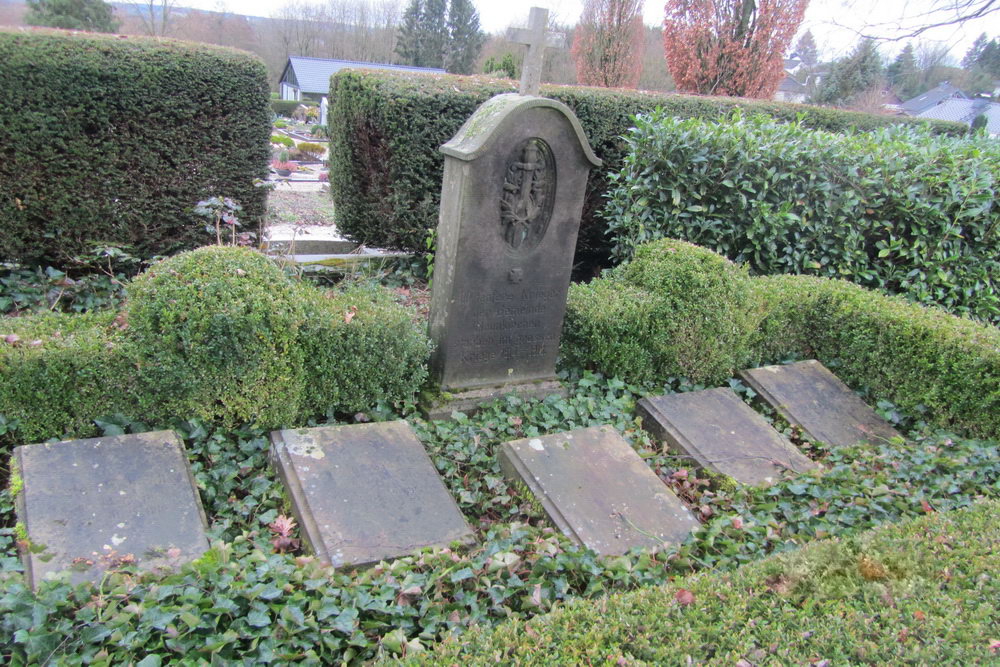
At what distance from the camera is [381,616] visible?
2369 millimetres

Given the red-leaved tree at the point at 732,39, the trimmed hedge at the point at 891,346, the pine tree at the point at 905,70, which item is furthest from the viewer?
the red-leaved tree at the point at 732,39

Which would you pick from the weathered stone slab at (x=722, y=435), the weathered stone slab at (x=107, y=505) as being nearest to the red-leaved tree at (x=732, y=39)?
the weathered stone slab at (x=722, y=435)

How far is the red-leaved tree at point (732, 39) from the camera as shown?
46.2ft

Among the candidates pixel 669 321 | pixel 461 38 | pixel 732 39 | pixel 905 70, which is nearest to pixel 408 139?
pixel 669 321

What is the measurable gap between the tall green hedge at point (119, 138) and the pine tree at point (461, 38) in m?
42.0

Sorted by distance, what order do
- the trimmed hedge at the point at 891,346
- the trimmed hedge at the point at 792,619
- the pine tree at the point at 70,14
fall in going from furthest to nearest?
the pine tree at the point at 70,14 < the trimmed hedge at the point at 891,346 < the trimmed hedge at the point at 792,619

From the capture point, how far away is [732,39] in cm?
1418

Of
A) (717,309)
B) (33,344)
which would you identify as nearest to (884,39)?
(717,309)

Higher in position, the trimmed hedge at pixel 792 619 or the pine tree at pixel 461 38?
the pine tree at pixel 461 38

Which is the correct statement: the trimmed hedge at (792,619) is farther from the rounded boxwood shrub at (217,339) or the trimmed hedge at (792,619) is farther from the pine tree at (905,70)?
the pine tree at (905,70)

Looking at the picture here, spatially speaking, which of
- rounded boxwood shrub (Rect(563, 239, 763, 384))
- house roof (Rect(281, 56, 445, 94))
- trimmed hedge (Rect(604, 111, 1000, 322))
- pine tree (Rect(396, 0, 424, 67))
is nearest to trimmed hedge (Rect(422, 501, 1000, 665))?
rounded boxwood shrub (Rect(563, 239, 763, 384))

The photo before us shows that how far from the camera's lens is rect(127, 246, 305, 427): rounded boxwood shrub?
10.5 feet

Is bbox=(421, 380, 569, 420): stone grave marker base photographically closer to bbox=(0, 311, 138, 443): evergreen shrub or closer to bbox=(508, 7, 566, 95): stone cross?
bbox=(0, 311, 138, 443): evergreen shrub

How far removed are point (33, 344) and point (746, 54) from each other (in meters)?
14.6
